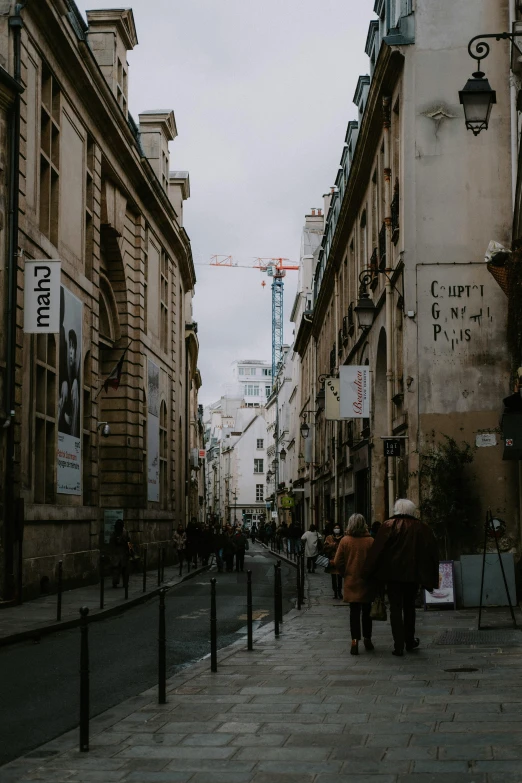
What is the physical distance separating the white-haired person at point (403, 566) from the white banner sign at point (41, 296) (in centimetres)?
1014

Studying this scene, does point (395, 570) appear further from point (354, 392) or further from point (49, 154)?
point (49, 154)

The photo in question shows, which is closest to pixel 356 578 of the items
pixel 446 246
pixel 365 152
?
pixel 446 246

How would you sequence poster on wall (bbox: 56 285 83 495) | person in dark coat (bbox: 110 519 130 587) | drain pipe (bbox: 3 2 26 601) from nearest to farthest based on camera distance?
drain pipe (bbox: 3 2 26 601) < poster on wall (bbox: 56 285 83 495) < person in dark coat (bbox: 110 519 130 587)

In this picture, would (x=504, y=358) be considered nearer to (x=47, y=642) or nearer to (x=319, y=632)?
(x=319, y=632)

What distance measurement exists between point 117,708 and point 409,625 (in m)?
4.59

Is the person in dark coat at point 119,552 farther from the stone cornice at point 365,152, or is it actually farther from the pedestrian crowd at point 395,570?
the pedestrian crowd at point 395,570

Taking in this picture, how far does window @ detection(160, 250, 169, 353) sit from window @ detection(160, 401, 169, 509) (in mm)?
2525

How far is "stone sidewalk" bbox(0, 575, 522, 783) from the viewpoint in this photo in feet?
20.4

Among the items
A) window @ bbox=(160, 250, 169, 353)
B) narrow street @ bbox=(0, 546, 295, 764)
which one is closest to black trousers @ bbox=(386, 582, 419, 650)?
narrow street @ bbox=(0, 546, 295, 764)

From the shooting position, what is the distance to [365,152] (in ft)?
91.5

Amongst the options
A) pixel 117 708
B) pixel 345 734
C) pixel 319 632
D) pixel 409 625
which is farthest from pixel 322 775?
pixel 319 632

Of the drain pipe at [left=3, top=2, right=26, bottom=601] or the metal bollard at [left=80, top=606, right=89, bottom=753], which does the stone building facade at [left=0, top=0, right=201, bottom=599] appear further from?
the metal bollard at [left=80, top=606, right=89, bottom=753]

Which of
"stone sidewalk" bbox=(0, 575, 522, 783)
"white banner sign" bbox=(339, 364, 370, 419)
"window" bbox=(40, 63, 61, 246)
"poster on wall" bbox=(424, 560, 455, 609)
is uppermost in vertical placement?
"window" bbox=(40, 63, 61, 246)

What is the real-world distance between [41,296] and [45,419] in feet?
11.3
